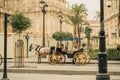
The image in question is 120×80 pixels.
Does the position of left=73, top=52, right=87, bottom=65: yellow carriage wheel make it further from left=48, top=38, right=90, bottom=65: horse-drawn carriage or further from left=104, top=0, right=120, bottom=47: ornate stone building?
left=104, top=0, right=120, bottom=47: ornate stone building

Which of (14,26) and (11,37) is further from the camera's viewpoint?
(14,26)

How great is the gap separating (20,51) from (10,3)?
70.1 meters

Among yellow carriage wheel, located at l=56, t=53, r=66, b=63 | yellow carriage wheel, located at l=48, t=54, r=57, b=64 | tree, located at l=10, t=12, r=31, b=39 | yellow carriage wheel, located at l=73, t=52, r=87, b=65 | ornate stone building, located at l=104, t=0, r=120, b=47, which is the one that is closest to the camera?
yellow carriage wheel, located at l=73, t=52, r=87, b=65

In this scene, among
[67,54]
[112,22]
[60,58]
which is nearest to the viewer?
[67,54]

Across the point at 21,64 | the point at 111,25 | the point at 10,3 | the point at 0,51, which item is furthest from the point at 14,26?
the point at 10,3

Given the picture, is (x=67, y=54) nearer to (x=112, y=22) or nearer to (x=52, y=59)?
(x=52, y=59)

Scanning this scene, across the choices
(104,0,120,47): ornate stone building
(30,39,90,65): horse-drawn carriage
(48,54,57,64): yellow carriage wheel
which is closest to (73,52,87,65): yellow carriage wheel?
(30,39,90,65): horse-drawn carriage

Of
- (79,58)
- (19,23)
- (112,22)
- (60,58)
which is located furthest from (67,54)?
(112,22)

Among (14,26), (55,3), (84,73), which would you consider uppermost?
(55,3)

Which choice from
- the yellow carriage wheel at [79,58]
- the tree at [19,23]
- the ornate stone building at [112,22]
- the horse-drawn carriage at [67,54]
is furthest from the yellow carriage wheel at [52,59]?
the ornate stone building at [112,22]

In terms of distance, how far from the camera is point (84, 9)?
74438 mm

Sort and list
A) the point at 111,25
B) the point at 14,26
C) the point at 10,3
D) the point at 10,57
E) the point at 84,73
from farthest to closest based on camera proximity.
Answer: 1. the point at 10,3
2. the point at 111,25
3. the point at 14,26
4. the point at 10,57
5. the point at 84,73

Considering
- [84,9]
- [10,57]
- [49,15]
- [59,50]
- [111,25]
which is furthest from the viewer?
[49,15]

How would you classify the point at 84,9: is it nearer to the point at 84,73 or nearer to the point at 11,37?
the point at 11,37
